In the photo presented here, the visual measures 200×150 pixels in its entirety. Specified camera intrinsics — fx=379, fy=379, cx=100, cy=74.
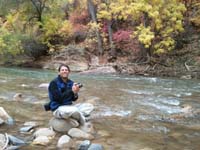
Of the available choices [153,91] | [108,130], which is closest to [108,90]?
[153,91]

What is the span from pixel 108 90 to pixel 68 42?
14600 millimetres

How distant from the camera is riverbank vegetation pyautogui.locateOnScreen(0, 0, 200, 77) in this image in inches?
783

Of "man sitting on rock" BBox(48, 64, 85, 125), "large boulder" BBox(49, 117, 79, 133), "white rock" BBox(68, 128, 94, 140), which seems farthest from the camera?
"large boulder" BBox(49, 117, 79, 133)

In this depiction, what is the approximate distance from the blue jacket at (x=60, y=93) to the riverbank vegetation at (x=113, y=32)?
1254 centimetres

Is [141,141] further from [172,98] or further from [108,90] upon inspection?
[108,90]

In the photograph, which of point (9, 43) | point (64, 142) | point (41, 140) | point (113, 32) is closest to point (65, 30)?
point (113, 32)

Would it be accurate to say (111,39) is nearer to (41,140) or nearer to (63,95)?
(63,95)

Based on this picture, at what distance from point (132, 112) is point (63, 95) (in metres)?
2.77

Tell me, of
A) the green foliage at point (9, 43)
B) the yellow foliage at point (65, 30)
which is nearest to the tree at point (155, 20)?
the yellow foliage at point (65, 30)

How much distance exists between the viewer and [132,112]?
9.16 metres

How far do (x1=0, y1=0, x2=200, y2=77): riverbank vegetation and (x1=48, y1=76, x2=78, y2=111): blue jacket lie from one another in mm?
12539

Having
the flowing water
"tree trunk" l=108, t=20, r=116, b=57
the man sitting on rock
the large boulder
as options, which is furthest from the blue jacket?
"tree trunk" l=108, t=20, r=116, b=57

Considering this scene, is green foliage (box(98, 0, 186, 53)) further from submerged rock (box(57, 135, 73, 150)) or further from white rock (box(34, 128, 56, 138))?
submerged rock (box(57, 135, 73, 150))

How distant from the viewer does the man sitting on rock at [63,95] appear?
6703 mm
